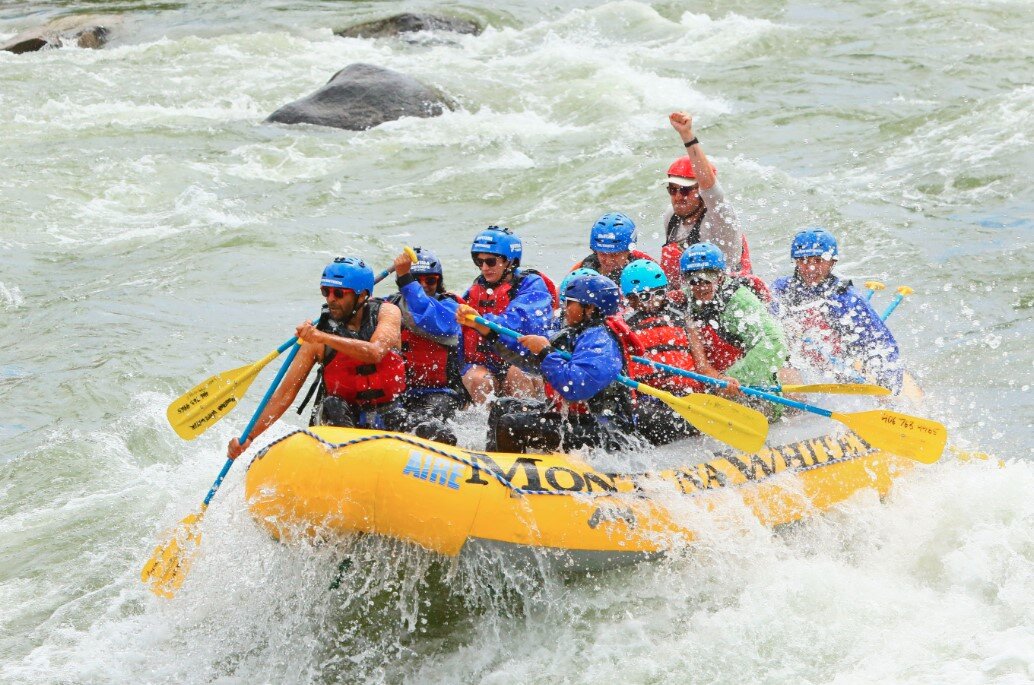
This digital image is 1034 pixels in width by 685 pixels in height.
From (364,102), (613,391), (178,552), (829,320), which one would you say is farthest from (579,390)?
(364,102)

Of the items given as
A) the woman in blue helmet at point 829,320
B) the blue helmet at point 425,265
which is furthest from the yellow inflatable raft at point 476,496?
the woman in blue helmet at point 829,320

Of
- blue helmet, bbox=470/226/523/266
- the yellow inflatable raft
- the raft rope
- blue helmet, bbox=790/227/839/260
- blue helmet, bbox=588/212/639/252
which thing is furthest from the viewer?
blue helmet, bbox=790/227/839/260

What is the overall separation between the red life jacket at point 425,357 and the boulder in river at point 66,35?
17636mm

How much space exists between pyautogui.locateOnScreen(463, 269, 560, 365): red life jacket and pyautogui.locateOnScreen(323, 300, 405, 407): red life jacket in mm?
821

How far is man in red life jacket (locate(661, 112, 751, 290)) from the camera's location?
7723 millimetres

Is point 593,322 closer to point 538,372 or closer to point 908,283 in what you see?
point 538,372

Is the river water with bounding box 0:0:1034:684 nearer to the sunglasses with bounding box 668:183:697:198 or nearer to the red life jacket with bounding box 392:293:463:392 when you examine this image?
the red life jacket with bounding box 392:293:463:392

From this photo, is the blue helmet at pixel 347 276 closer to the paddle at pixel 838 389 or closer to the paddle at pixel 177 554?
the paddle at pixel 177 554

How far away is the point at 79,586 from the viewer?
664 centimetres

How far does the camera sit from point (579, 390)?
602cm

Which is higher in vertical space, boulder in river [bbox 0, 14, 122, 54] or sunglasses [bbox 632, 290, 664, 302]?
sunglasses [bbox 632, 290, 664, 302]

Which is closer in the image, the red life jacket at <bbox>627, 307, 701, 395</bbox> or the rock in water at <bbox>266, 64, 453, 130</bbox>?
the red life jacket at <bbox>627, 307, 701, 395</bbox>

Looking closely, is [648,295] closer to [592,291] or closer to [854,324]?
[592,291]

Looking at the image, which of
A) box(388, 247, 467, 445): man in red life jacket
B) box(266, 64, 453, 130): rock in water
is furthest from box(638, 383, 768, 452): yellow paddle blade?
box(266, 64, 453, 130): rock in water
